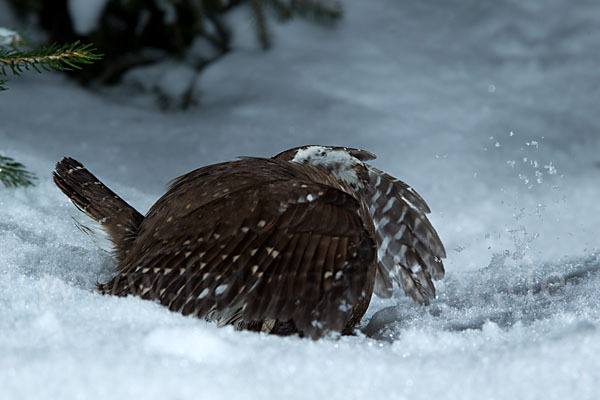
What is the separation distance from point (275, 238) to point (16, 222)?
4.33 ft

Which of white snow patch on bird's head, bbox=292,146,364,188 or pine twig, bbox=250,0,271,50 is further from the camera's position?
pine twig, bbox=250,0,271,50

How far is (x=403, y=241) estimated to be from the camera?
2.52m

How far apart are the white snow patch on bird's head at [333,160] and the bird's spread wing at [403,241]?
0.09 m

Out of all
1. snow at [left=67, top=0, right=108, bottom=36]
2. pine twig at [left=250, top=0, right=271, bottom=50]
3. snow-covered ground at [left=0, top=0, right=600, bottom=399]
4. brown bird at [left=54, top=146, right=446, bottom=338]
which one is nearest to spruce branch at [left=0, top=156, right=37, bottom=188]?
snow-covered ground at [left=0, top=0, right=600, bottom=399]

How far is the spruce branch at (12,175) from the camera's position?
107 inches

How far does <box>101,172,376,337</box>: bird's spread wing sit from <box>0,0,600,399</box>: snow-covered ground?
97 mm

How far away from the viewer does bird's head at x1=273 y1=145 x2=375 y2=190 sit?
2.50m

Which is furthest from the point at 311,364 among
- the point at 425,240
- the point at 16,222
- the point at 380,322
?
the point at 16,222

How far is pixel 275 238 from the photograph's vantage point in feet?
6.14

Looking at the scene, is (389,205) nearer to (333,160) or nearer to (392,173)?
(333,160)

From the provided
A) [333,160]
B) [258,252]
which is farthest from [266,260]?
[333,160]

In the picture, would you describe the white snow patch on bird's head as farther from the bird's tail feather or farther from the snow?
the snow

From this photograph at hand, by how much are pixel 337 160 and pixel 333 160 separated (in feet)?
0.05

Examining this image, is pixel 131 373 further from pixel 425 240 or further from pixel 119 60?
pixel 119 60
